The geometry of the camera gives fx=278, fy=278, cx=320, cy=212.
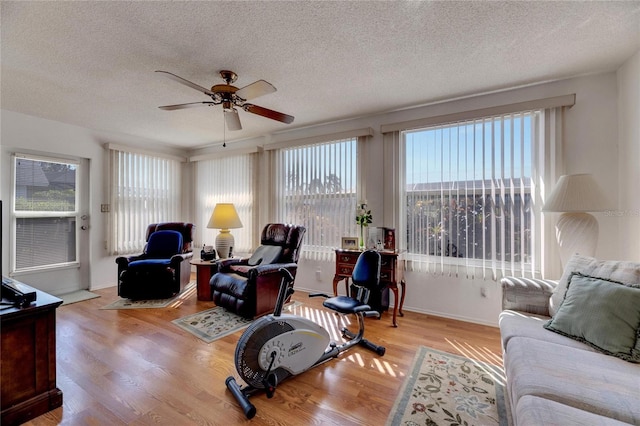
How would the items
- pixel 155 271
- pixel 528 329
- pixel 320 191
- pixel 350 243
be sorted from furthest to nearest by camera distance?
pixel 320 191, pixel 155 271, pixel 350 243, pixel 528 329

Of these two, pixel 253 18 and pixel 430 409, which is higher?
pixel 253 18

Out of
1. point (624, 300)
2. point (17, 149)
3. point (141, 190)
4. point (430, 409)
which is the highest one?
point (17, 149)

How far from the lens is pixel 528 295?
2092 millimetres

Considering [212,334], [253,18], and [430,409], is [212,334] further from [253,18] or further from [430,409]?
[253,18]

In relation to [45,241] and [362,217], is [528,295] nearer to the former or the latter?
[362,217]

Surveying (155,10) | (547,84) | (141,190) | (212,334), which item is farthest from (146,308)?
(547,84)

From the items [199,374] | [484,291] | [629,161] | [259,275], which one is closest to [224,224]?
[259,275]

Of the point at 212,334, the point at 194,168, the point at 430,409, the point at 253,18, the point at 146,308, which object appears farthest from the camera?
the point at 194,168

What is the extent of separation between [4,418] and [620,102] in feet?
16.5

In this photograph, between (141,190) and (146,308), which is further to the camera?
(141,190)

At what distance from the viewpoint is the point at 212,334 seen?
109 inches

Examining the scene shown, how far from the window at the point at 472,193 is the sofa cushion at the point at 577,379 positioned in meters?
1.62

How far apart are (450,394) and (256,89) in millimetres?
2637

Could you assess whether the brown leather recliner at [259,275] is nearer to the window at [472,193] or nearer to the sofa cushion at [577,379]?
the window at [472,193]
